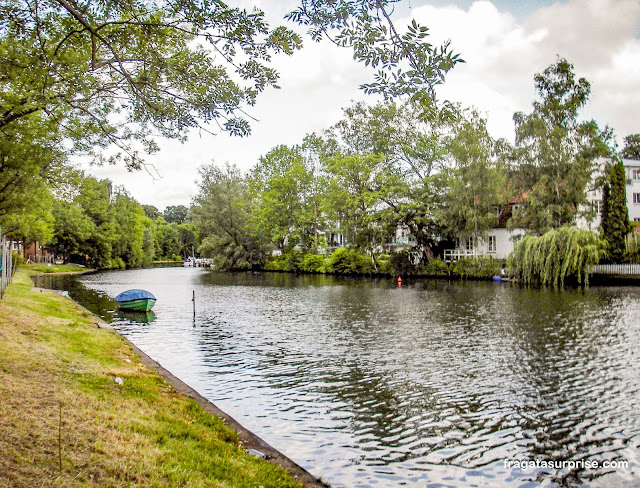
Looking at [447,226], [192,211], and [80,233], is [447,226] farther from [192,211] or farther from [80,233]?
[80,233]

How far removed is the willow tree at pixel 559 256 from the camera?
37.1 metres

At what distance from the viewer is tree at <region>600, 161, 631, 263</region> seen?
4203 cm

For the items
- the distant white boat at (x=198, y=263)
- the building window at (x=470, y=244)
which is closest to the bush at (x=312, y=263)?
the building window at (x=470, y=244)

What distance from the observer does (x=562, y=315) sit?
21.6m

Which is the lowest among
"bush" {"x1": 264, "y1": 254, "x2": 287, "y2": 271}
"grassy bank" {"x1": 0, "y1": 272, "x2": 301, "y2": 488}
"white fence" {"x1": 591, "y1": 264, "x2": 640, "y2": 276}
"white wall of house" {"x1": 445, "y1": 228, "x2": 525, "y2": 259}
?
"grassy bank" {"x1": 0, "y1": 272, "x2": 301, "y2": 488}

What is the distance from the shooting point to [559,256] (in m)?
37.8

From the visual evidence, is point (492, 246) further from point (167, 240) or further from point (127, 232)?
point (167, 240)

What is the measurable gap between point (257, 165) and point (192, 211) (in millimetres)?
11992

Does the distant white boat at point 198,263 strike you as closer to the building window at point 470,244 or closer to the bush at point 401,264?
the bush at point 401,264

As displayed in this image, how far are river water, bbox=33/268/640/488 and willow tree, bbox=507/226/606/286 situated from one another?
15725 millimetres

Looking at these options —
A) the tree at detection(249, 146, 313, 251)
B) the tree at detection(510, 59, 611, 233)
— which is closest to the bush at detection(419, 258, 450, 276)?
the tree at detection(510, 59, 611, 233)

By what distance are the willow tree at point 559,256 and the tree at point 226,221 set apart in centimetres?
4253

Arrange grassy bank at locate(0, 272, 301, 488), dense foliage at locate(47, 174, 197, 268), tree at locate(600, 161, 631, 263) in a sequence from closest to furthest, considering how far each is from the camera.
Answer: grassy bank at locate(0, 272, 301, 488) < tree at locate(600, 161, 631, 263) < dense foliage at locate(47, 174, 197, 268)

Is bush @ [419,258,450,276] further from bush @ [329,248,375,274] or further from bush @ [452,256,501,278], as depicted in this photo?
bush @ [329,248,375,274]
